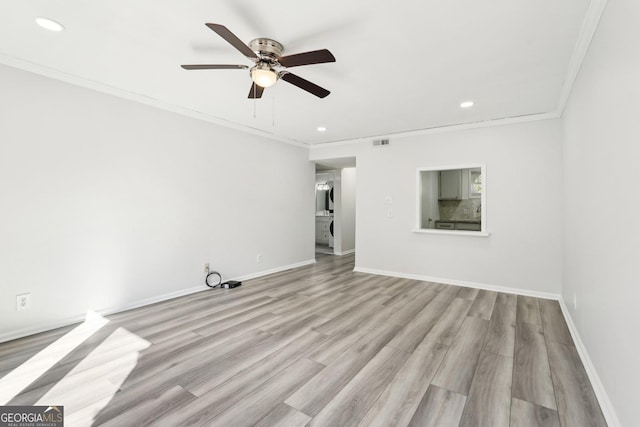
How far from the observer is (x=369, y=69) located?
103 inches

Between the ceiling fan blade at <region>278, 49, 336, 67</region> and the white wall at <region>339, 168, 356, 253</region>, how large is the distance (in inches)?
206

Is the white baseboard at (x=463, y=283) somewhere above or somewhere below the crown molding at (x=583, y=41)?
below

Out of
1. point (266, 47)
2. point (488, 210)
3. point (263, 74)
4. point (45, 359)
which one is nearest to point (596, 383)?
point (488, 210)

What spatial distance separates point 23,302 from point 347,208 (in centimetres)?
601

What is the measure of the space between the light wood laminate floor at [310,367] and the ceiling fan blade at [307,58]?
2.21 metres

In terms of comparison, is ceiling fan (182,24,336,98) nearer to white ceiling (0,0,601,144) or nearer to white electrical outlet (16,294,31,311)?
white ceiling (0,0,601,144)

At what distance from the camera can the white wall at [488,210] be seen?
3.74 meters

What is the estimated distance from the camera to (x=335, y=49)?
2.30m

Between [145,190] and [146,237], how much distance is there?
0.57 m

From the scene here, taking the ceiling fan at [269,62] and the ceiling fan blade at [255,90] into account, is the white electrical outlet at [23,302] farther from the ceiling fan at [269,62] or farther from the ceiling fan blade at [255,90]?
the ceiling fan blade at [255,90]

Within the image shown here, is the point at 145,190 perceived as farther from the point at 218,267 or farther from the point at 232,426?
the point at 232,426

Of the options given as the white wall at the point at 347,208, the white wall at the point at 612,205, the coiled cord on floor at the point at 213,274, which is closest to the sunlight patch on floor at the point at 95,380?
the coiled cord on floor at the point at 213,274

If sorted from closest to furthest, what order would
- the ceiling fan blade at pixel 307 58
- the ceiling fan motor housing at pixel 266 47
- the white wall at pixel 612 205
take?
the white wall at pixel 612 205, the ceiling fan blade at pixel 307 58, the ceiling fan motor housing at pixel 266 47

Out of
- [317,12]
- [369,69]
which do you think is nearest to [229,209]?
[369,69]
